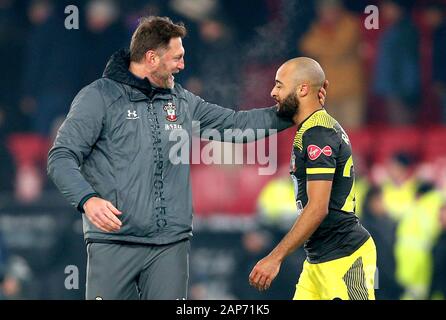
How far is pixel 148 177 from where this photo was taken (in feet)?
17.5

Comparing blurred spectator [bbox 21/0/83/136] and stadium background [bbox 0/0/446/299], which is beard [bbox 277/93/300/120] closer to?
stadium background [bbox 0/0/446/299]

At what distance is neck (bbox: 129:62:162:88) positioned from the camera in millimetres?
5457

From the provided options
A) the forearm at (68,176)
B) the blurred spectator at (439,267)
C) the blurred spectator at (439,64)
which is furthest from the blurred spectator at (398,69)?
the forearm at (68,176)

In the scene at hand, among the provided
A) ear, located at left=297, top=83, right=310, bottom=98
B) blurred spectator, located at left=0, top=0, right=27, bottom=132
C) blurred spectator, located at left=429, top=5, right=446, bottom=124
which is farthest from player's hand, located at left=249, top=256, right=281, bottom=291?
blurred spectator, located at left=0, top=0, right=27, bottom=132

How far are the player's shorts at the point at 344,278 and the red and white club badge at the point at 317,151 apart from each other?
1.81ft

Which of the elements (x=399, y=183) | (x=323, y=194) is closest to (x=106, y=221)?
(x=323, y=194)

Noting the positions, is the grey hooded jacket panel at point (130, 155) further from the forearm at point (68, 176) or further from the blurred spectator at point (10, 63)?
the blurred spectator at point (10, 63)

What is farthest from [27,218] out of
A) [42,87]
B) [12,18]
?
[12,18]

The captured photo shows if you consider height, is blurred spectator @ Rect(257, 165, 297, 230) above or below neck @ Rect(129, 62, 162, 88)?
below

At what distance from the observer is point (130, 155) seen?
5.32 metres

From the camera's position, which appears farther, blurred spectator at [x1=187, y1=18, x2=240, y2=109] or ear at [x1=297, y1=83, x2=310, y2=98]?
blurred spectator at [x1=187, y1=18, x2=240, y2=109]

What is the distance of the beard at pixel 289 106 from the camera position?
549 centimetres

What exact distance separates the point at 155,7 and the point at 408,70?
2781mm

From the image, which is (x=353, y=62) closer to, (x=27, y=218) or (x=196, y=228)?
(x=196, y=228)
